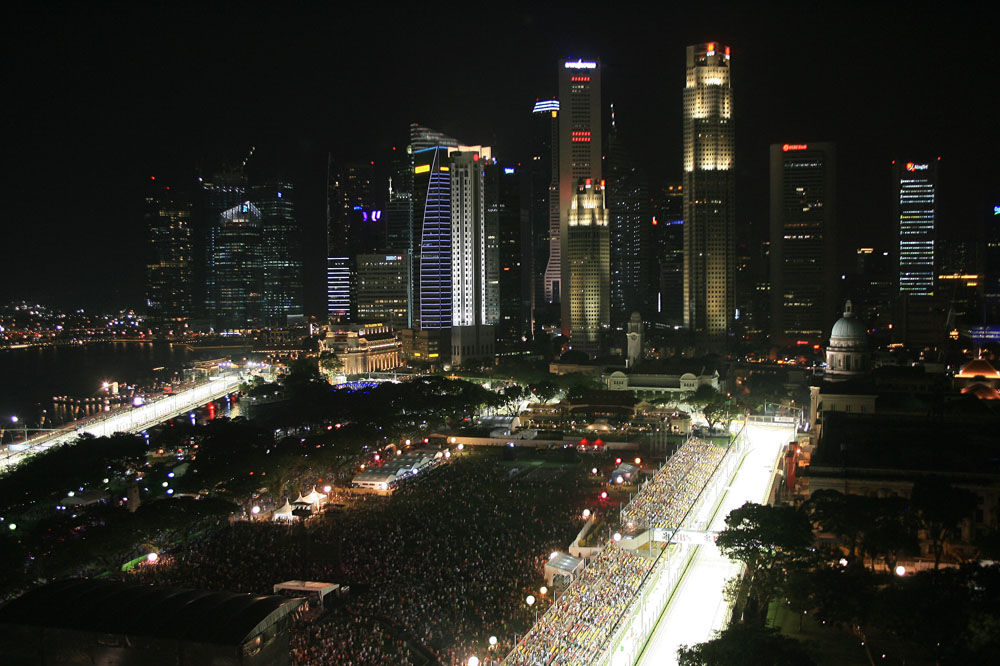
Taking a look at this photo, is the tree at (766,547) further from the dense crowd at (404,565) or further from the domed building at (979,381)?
the domed building at (979,381)

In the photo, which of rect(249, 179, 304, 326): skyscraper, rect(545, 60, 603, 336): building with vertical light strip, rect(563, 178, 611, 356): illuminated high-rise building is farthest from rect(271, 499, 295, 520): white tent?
rect(249, 179, 304, 326): skyscraper

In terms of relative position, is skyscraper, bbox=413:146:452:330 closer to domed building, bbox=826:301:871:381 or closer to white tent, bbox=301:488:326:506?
domed building, bbox=826:301:871:381

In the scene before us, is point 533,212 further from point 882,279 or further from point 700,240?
point 882,279

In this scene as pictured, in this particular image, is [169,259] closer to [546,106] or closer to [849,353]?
[546,106]

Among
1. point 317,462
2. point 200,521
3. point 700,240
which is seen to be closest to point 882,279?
point 700,240

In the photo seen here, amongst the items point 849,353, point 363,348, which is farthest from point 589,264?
point 849,353

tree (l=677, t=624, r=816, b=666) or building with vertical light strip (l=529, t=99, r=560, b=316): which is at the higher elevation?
building with vertical light strip (l=529, t=99, r=560, b=316)
